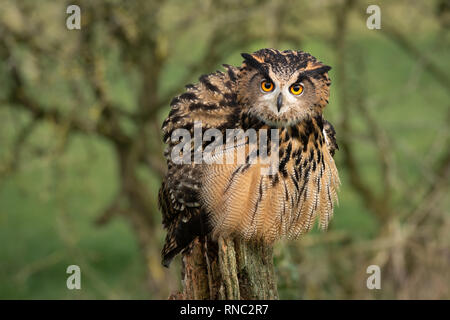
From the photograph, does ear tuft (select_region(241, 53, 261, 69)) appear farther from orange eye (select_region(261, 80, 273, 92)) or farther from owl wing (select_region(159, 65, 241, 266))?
owl wing (select_region(159, 65, 241, 266))

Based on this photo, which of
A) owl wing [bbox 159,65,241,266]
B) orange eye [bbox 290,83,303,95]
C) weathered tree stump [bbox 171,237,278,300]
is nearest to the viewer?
weathered tree stump [bbox 171,237,278,300]

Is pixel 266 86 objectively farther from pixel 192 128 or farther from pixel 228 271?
pixel 228 271

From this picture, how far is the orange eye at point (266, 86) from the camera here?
83.2 inches

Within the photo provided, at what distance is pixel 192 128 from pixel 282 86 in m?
0.53

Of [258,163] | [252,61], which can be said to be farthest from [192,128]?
[252,61]

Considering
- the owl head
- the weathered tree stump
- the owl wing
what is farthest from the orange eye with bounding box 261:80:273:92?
the weathered tree stump

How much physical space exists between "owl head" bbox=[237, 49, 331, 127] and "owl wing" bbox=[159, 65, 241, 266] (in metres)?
0.14

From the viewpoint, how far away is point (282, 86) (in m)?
2.08

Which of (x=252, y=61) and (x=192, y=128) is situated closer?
(x=252, y=61)

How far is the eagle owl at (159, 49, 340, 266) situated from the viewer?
2131 millimetres

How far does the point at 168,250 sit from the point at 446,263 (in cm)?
328

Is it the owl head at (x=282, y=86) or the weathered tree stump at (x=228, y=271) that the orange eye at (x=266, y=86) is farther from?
the weathered tree stump at (x=228, y=271)

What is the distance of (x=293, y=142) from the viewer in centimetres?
232
